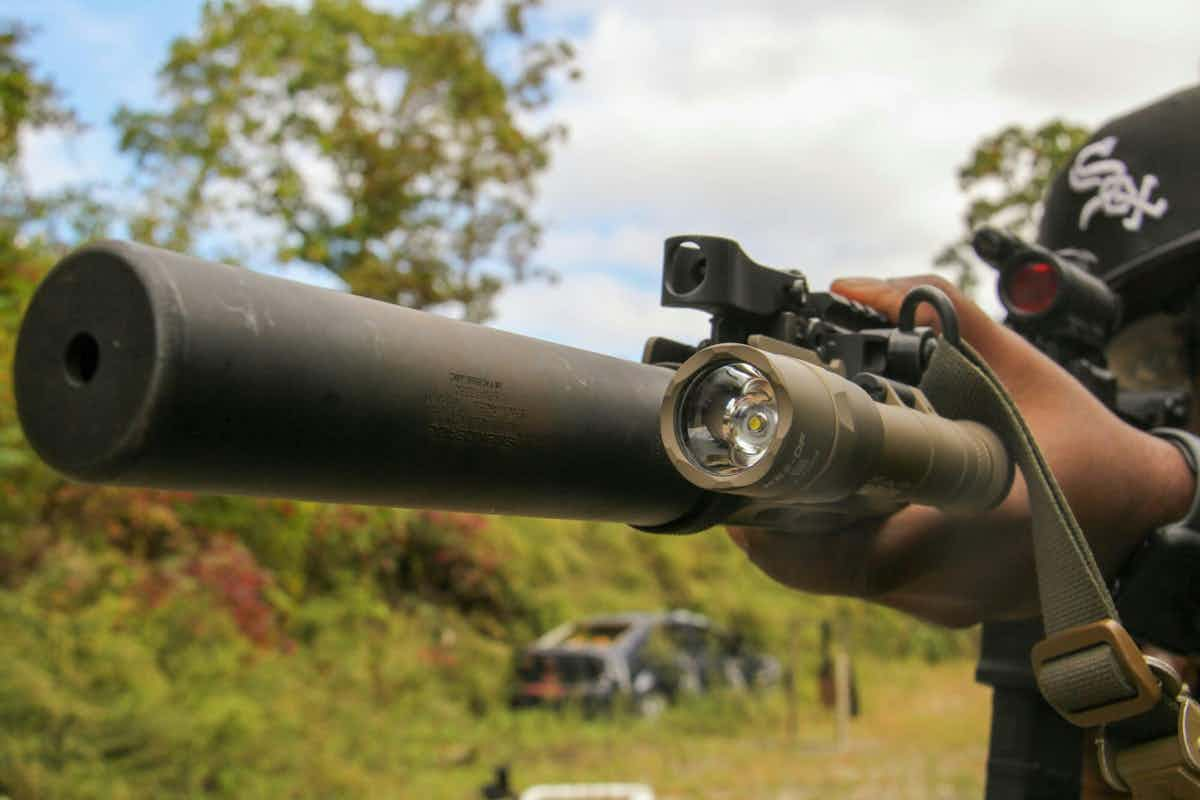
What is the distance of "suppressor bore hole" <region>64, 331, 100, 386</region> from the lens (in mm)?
768

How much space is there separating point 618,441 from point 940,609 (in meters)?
0.76

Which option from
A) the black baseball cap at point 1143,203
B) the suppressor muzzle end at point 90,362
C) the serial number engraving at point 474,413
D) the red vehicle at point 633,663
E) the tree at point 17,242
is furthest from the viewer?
the red vehicle at point 633,663

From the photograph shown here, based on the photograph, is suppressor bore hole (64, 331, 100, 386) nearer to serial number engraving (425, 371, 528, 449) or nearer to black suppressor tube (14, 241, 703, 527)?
black suppressor tube (14, 241, 703, 527)

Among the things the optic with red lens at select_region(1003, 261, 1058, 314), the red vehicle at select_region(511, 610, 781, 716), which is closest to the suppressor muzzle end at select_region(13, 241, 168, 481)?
the optic with red lens at select_region(1003, 261, 1058, 314)

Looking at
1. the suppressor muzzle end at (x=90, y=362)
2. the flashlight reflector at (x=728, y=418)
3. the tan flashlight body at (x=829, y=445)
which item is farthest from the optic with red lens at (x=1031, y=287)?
the suppressor muzzle end at (x=90, y=362)

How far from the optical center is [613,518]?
3.62ft

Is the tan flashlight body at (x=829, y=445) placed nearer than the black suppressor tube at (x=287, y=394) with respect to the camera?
No

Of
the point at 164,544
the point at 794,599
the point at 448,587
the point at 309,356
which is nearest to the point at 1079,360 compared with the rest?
the point at 309,356

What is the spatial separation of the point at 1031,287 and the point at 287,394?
1.30m

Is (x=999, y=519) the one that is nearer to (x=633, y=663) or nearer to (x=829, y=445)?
(x=829, y=445)

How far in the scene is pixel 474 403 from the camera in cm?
91

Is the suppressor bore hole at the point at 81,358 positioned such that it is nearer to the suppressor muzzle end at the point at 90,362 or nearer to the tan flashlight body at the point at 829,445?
the suppressor muzzle end at the point at 90,362

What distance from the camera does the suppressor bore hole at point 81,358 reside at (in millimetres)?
768

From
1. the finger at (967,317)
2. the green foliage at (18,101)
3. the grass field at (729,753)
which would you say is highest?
the green foliage at (18,101)
